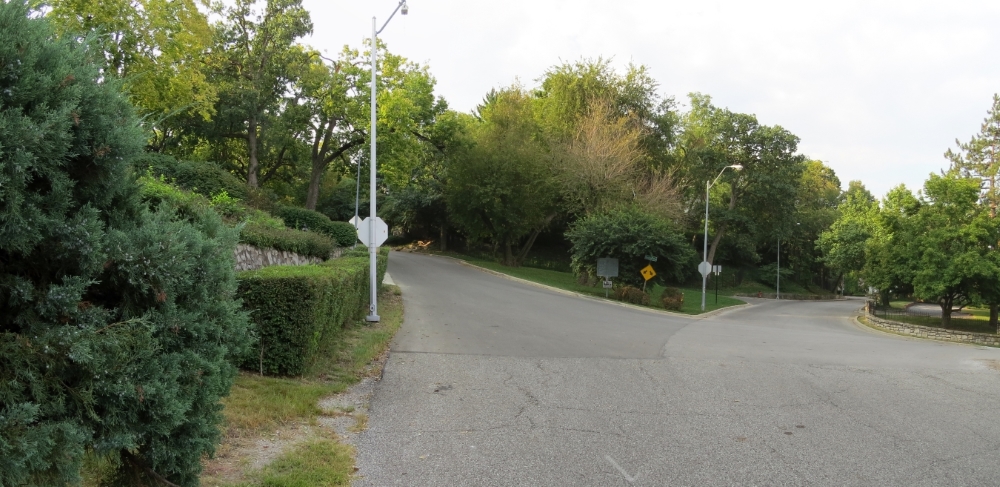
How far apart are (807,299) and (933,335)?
36.2 meters

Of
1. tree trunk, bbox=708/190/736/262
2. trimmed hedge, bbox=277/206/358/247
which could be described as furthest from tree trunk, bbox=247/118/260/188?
tree trunk, bbox=708/190/736/262

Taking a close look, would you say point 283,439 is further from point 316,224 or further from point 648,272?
point 648,272

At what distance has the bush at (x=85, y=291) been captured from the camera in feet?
9.34

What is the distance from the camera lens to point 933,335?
31781 mm

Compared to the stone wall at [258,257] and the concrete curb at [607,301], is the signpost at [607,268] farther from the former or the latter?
the stone wall at [258,257]

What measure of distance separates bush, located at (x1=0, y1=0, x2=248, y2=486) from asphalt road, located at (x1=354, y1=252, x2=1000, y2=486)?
2.06 meters

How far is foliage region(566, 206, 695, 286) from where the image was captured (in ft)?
108

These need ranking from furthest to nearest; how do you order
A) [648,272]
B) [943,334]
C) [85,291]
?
[648,272] → [943,334] → [85,291]

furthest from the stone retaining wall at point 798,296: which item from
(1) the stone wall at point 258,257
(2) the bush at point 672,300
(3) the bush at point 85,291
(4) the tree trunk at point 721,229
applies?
(3) the bush at point 85,291

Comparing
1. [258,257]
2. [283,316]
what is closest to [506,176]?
[258,257]

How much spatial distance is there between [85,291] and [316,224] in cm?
2287

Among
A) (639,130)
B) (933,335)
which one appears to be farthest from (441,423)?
(639,130)

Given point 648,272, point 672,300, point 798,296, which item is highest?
point 648,272

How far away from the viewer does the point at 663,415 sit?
784 centimetres
